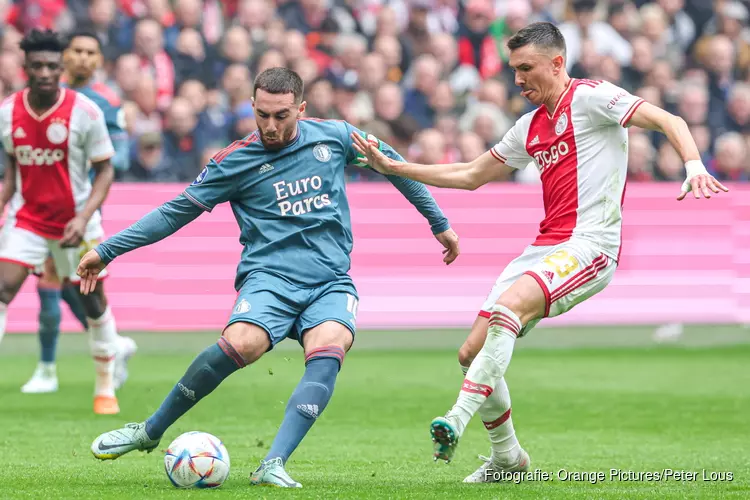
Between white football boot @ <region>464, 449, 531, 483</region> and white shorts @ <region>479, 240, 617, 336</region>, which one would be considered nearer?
white shorts @ <region>479, 240, 617, 336</region>

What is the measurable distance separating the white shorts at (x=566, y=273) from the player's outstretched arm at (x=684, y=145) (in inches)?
26.3

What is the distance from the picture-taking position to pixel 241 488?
21.3ft

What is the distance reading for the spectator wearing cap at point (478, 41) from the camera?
56.5 feet

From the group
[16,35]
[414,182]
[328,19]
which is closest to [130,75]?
[16,35]

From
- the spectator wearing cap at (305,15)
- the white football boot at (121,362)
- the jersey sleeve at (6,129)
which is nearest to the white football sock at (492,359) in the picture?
the jersey sleeve at (6,129)

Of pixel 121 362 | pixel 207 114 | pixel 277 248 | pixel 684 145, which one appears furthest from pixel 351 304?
pixel 207 114

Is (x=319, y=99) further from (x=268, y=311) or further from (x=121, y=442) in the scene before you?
(x=121, y=442)

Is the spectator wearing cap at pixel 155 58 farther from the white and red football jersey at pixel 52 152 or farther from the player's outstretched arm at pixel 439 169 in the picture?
the player's outstretched arm at pixel 439 169

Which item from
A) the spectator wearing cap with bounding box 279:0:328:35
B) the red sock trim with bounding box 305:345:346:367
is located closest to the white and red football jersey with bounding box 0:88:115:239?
the red sock trim with bounding box 305:345:346:367

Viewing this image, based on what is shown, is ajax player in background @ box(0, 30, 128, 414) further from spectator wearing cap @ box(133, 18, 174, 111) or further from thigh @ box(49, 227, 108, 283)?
spectator wearing cap @ box(133, 18, 174, 111)

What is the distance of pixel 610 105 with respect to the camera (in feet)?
22.2

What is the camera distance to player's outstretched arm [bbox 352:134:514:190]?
23.2ft

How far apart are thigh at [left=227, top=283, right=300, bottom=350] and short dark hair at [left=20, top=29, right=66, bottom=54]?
3.46 meters

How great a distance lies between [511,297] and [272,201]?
1.43 metres
